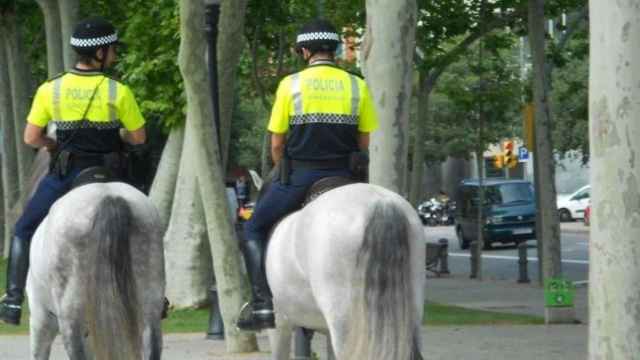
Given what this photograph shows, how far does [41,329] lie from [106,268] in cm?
127

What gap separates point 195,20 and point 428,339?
5.02 metres

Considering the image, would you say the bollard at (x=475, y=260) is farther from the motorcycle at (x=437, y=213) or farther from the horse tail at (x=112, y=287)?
the motorcycle at (x=437, y=213)

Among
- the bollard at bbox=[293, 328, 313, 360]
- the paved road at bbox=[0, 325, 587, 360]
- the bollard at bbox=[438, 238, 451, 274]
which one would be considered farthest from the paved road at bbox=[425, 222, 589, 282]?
the bollard at bbox=[293, 328, 313, 360]

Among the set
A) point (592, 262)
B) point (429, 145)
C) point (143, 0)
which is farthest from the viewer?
point (429, 145)

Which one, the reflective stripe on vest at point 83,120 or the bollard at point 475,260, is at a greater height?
the reflective stripe on vest at point 83,120

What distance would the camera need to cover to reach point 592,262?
11.5 m

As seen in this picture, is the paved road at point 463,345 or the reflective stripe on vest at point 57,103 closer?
the reflective stripe on vest at point 57,103

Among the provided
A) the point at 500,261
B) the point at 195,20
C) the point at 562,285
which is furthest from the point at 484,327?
the point at 500,261

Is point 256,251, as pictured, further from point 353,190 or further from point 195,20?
point 195,20

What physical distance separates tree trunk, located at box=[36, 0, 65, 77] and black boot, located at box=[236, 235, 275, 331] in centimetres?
2126

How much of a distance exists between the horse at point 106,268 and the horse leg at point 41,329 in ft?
2.06

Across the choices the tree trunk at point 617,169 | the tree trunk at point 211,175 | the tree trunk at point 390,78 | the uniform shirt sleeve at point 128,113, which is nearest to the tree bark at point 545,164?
the tree trunk at point 211,175

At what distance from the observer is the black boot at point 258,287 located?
38.2ft

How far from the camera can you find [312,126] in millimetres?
11352
